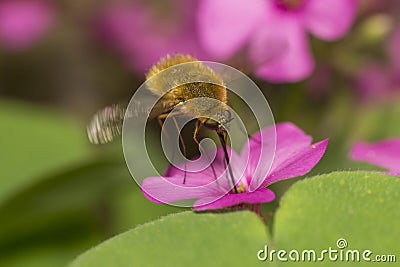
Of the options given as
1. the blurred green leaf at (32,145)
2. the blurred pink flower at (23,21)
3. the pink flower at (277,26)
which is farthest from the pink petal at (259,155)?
the blurred pink flower at (23,21)

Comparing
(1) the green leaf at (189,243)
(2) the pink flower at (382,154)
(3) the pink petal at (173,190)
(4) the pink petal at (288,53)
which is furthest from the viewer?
(4) the pink petal at (288,53)

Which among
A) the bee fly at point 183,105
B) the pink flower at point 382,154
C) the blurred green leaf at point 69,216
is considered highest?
the blurred green leaf at point 69,216

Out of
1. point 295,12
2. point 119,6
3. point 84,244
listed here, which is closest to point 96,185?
point 84,244

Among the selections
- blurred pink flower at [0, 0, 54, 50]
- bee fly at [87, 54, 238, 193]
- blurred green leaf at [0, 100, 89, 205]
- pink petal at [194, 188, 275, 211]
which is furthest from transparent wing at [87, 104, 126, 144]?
blurred pink flower at [0, 0, 54, 50]

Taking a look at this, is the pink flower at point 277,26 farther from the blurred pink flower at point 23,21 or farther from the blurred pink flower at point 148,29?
the blurred pink flower at point 23,21

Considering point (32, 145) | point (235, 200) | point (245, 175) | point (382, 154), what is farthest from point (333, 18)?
point (32, 145)

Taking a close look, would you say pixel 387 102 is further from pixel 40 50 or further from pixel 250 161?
pixel 40 50
